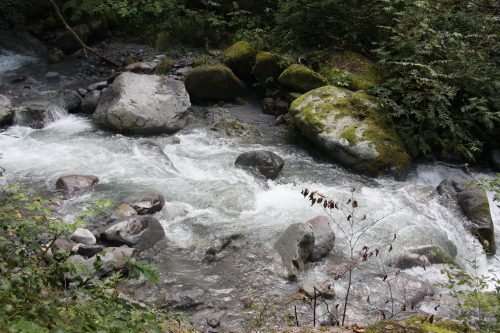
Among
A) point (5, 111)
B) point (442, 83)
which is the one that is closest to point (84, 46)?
point (5, 111)

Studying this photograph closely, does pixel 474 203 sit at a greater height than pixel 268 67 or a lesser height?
lesser

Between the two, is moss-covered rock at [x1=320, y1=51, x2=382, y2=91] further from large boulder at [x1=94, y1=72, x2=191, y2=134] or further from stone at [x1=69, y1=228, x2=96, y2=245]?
stone at [x1=69, y1=228, x2=96, y2=245]

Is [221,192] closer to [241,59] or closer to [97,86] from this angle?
[241,59]

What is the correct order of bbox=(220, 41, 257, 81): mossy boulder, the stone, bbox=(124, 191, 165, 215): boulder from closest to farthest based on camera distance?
1. the stone
2. bbox=(124, 191, 165, 215): boulder
3. bbox=(220, 41, 257, 81): mossy boulder

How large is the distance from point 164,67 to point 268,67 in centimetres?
289

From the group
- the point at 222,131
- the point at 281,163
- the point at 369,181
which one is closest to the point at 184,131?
the point at 222,131

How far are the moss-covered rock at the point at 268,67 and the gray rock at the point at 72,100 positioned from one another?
170 inches

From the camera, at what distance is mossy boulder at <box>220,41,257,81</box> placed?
1146 cm

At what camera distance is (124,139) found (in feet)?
29.8

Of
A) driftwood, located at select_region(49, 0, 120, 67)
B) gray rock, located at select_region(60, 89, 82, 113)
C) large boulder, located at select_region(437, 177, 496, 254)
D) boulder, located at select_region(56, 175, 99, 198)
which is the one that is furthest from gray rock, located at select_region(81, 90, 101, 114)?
large boulder, located at select_region(437, 177, 496, 254)

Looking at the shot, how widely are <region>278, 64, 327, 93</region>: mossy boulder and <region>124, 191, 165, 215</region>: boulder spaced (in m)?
4.87

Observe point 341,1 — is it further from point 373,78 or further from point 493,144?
point 493,144

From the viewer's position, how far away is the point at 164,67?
38.8 ft

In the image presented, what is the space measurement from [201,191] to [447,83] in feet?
17.9
